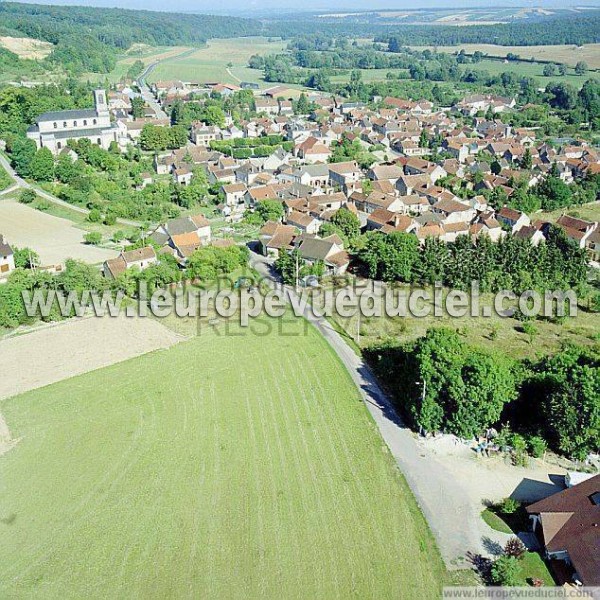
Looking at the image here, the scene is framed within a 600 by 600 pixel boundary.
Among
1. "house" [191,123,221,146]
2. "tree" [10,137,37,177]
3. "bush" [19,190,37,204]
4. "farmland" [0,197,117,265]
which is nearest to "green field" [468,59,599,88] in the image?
"house" [191,123,221,146]

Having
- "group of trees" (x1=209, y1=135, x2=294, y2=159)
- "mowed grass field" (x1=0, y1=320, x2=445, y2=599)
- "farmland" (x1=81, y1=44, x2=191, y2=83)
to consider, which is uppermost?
"farmland" (x1=81, y1=44, x2=191, y2=83)

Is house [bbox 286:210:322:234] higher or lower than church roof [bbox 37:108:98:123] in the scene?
lower

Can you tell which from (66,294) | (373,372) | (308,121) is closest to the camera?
(373,372)

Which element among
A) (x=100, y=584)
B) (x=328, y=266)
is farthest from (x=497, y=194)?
(x=100, y=584)

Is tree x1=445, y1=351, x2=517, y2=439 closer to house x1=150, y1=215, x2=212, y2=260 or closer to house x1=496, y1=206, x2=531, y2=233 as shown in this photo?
house x1=150, y1=215, x2=212, y2=260

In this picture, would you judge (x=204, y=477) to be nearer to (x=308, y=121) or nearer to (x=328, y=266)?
(x=328, y=266)

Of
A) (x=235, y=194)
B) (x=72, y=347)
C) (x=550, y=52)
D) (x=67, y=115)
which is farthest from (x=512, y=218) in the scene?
(x=550, y=52)
